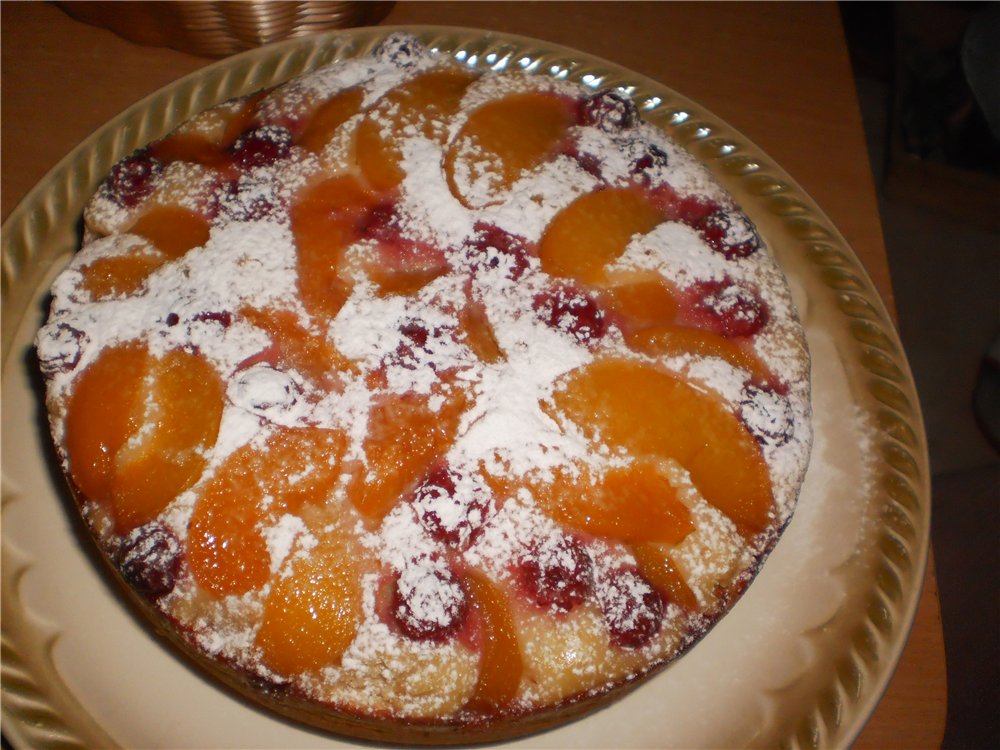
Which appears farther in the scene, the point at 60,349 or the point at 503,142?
the point at 503,142

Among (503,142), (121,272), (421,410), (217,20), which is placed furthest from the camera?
(217,20)

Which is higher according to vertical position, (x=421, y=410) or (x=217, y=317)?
(x=217, y=317)

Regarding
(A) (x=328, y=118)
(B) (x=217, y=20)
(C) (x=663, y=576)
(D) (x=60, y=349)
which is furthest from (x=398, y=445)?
(B) (x=217, y=20)

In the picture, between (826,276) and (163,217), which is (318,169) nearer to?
(163,217)

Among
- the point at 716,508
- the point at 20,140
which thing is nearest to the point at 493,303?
the point at 716,508

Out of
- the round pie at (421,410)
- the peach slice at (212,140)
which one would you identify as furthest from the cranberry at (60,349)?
the peach slice at (212,140)

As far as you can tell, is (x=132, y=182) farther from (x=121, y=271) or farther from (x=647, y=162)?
(x=647, y=162)

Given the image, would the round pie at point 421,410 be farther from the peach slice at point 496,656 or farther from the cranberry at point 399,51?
the cranberry at point 399,51
